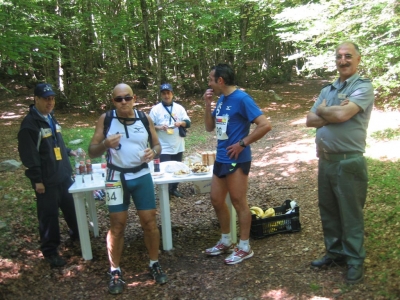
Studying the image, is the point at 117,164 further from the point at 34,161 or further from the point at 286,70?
the point at 286,70

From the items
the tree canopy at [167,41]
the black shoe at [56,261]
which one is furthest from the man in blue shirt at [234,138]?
the tree canopy at [167,41]

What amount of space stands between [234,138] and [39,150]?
6.49ft

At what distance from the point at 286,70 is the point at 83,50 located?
42.2 feet

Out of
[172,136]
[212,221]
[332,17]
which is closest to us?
[212,221]

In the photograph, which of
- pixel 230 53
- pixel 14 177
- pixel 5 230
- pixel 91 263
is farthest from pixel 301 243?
pixel 230 53

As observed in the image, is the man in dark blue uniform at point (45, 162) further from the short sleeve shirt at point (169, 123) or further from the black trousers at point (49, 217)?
the short sleeve shirt at point (169, 123)

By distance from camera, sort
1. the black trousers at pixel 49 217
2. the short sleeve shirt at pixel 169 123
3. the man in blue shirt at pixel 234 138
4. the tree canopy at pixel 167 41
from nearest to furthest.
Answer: the man in blue shirt at pixel 234 138
the black trousers at pixel 49 217
the short sleeve shirt at pixel 169 123
the tree canopy at pixel 167 41

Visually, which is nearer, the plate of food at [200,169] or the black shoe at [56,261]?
the black shoe at [56,261]

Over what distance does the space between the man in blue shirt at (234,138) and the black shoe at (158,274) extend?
0.67 metres

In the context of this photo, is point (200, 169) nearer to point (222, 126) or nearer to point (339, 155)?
point (222, 126)

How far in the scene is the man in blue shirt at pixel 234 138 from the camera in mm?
3311

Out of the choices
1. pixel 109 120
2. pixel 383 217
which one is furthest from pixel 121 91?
pixel 383 217

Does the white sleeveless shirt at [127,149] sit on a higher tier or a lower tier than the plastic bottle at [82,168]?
higher

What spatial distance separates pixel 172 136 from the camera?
5516mm
